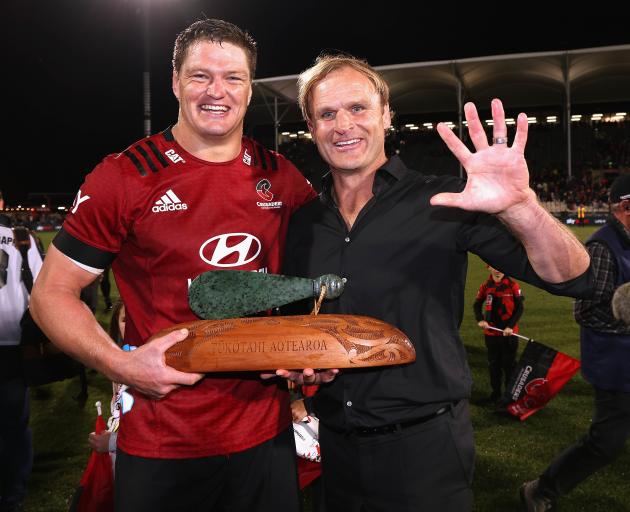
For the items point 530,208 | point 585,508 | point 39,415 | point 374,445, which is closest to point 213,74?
point 530,208

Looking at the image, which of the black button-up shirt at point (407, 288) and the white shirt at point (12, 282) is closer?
the black button-up shirt at point (407, 288)

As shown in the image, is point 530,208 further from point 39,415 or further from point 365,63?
point 39,415

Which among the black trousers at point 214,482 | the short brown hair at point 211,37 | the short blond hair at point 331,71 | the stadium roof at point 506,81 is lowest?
the black trousers at point 214,482

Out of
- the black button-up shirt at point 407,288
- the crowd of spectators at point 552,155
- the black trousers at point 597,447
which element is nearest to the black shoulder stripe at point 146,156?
the black button-up shirt at point 407,288

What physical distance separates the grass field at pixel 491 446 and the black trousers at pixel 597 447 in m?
0.46

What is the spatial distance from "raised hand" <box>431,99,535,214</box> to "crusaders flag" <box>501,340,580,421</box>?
442 centimetres

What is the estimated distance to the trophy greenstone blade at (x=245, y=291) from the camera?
1.90 meters

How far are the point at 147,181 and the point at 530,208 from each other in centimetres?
145

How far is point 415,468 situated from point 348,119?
1.47m

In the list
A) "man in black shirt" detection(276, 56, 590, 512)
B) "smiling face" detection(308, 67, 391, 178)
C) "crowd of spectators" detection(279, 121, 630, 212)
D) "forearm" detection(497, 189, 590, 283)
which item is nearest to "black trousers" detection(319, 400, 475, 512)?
"man in black shirt" detection(276, 56, 590, 512)

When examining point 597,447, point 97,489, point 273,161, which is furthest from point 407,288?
point 597,447

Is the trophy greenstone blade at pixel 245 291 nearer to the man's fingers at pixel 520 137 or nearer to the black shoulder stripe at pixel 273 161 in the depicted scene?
the man's fingers at pixel 520 137

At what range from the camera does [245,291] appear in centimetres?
A: 190

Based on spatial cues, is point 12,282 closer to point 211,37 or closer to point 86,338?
point 86,338
